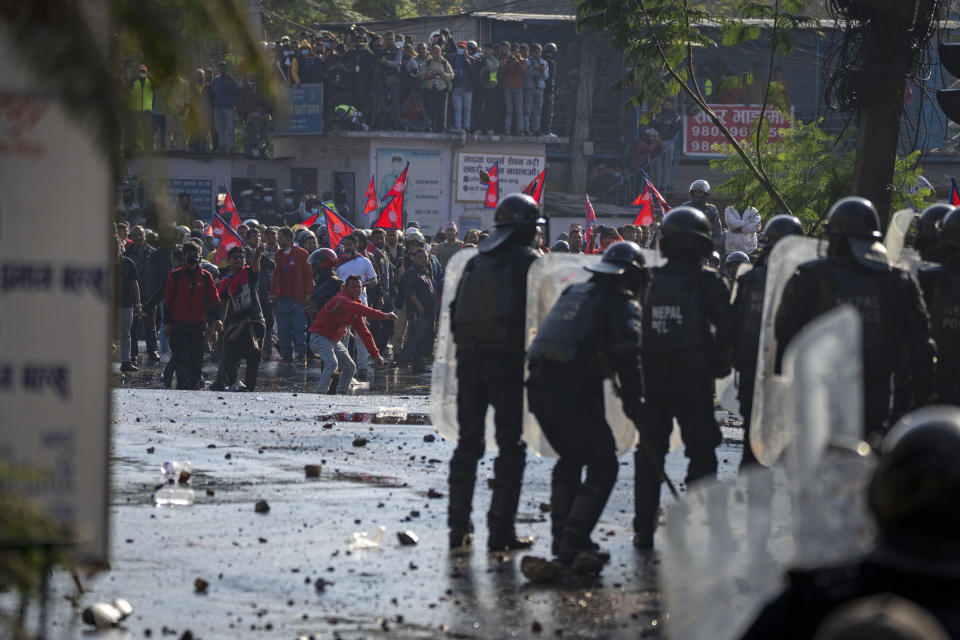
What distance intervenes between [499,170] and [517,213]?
23689 mm

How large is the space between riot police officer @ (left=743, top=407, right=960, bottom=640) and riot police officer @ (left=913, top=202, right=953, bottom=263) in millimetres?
7120

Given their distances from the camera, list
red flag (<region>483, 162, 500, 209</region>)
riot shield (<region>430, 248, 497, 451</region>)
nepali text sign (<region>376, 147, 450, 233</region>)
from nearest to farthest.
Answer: riot shield (<region>430, 248, 497, 451</region>) → red flag (<region>483, 162, 500, 209</region>) → nepali text sign (<region>376, 147, 450, 233</region>)

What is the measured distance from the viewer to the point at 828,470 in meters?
2.06

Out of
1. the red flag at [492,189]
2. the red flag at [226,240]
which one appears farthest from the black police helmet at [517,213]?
the red flag at [492,189]

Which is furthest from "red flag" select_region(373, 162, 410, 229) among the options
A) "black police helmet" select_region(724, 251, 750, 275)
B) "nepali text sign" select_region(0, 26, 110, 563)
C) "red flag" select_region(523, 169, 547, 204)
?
"nepali text sign" select_region(0, 26, 110, 563)

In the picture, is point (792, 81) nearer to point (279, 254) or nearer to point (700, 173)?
point (700, 173)

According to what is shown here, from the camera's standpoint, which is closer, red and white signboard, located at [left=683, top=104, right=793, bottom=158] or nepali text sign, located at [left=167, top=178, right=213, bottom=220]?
nepali text sign, located at [left=167, top=178, right=213, bottom=220]

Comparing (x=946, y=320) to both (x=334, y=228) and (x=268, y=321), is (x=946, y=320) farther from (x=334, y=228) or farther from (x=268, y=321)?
(x=334, y=228)

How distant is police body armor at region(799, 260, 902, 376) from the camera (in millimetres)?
7508

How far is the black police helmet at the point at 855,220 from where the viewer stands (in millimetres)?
7645

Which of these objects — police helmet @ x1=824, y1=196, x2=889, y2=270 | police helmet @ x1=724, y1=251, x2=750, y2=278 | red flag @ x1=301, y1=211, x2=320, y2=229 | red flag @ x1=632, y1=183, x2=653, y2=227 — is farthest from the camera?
red flag @ x1=301, y1=211, x2=320, y2=229

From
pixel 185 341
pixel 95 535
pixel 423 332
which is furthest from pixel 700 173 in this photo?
pixel 95 535

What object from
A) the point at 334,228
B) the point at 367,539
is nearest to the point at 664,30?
the point at 367,539

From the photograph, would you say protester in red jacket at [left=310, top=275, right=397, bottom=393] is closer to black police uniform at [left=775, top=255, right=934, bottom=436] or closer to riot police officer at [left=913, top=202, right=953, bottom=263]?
riot police officer at [left=913, top=202, right=953, bottom=263]
